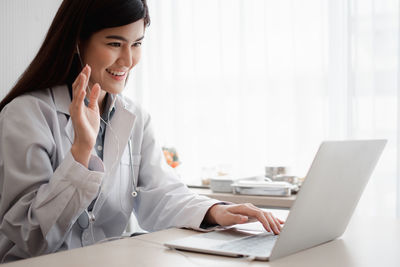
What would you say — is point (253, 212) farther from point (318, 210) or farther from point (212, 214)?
point (318, 210)

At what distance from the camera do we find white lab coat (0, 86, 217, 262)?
1.12 meters

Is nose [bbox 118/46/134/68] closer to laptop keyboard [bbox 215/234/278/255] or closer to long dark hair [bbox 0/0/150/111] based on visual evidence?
long dark hair [bbox 0/0/150/111]

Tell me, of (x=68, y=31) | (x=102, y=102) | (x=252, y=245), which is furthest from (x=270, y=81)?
(x=252, y=245)

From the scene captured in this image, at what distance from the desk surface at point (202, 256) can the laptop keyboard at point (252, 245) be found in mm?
36

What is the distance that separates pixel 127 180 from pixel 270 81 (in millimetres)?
1550

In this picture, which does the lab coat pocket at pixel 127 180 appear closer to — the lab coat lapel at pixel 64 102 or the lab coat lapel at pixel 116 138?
the lab coat lapel at pixel 116 138

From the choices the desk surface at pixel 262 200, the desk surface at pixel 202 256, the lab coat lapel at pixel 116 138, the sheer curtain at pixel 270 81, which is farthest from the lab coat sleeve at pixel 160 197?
the sheer curtain at pixel 270 81

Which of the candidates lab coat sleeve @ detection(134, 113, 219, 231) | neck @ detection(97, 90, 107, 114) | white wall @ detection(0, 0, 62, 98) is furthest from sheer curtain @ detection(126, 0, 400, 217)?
neck @ detection(97, 90, 107, 114)

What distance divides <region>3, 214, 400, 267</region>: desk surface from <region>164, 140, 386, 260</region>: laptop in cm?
2

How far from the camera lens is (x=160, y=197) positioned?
4.85 feet

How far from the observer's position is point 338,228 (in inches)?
39.6

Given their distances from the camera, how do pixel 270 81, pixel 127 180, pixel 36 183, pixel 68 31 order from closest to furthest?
pixel 36 183, pixel 68 31, pixel 127 180, pixel 270 81

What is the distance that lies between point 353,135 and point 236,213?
1573mm

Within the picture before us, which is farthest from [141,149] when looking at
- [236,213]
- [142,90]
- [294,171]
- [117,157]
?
[142,90]
